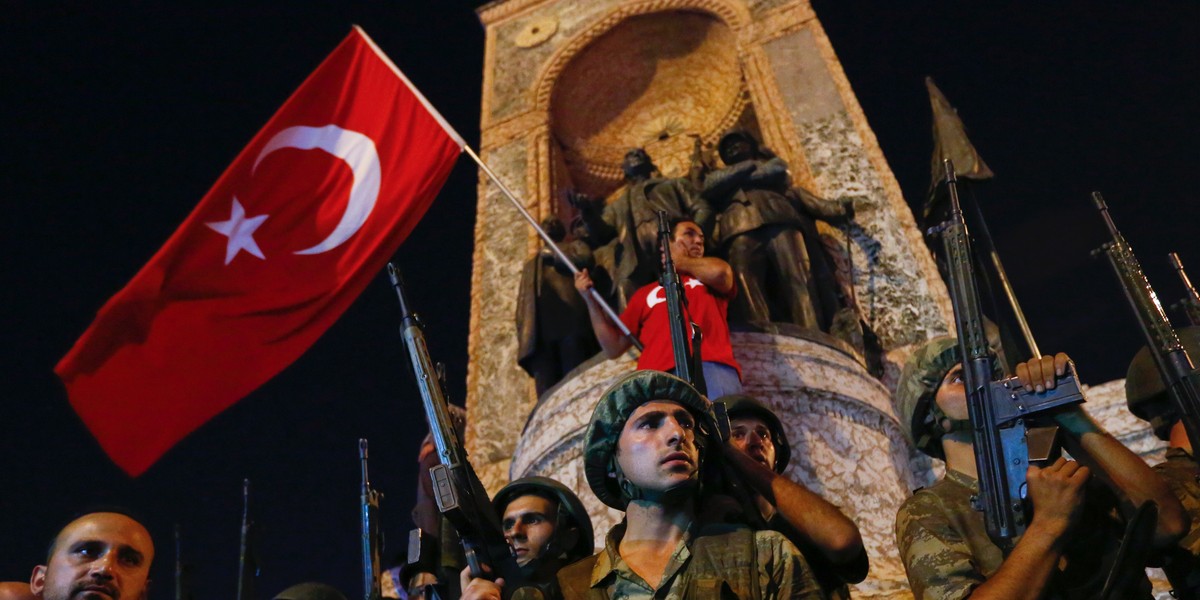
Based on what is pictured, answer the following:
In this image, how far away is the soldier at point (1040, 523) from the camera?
253 cm

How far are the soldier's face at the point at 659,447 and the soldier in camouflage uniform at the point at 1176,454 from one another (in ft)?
4.34

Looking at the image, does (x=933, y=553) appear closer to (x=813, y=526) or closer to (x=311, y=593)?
(x=813, y=526)

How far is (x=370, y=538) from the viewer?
13.9 feet

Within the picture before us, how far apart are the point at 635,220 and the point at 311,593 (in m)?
3.47

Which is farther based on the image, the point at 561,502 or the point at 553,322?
the point at 553,322

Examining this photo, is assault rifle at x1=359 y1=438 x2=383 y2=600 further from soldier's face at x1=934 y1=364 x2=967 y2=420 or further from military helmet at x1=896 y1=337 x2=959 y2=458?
soldier's face at x1=934 y1=364 x2=967 y2=420

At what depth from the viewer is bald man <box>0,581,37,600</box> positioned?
409cm

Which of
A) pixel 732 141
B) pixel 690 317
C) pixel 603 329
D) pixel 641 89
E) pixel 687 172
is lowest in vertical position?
pixel 690 317

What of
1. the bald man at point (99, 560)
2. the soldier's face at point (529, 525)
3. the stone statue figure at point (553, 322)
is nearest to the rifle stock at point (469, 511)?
the soldier's face at point (529, 525)

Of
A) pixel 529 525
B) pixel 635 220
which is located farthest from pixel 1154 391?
pixel 635 220

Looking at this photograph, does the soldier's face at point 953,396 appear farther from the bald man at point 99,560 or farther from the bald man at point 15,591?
the bald man at point 15,591

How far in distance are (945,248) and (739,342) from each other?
2.95 m

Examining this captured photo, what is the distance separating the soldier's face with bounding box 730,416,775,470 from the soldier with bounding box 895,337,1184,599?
0.76 meters

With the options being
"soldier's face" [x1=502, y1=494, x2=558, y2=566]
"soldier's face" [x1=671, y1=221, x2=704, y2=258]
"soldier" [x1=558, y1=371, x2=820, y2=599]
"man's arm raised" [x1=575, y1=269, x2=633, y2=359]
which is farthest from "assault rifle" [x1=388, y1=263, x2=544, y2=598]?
"soldier's face" [x1=671, y1=221, x2=704, y2=258]
